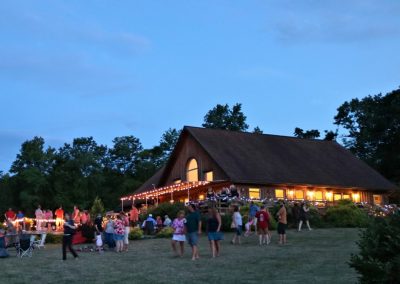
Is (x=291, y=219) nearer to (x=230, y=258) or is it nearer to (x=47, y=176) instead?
(x=230, y=258)

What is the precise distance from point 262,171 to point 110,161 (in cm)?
3378

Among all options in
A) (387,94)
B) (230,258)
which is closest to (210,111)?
(387,94)

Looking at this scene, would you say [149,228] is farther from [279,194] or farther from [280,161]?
[280,161]

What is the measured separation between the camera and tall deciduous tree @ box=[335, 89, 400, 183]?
199ft

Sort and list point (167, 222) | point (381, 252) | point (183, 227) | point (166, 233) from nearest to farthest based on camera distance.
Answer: point (381, 252)
point (183, 227)
point (166, 233)
point (167, 222)

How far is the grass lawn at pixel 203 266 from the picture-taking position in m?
14.1

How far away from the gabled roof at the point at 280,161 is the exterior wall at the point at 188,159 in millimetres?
478

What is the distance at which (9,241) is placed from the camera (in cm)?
2466

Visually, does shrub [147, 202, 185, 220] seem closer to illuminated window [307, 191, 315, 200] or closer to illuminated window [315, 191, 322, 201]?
illuminated window [307, 191, 315, 200]

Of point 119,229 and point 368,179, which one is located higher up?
point 368,179

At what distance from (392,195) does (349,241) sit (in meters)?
22.7

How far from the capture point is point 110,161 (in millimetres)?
70312

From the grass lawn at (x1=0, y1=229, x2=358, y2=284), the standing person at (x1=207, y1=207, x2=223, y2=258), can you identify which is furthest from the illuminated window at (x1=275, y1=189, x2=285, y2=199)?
the standing person at (x1=207, y1=207, x2=223, y2=258)

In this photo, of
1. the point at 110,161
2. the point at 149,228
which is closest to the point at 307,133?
the point at 110,161
